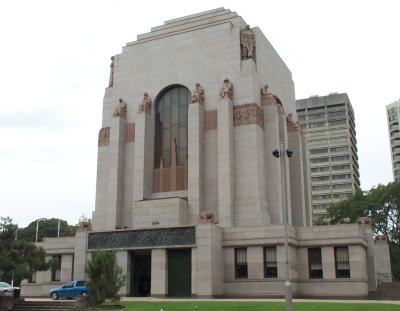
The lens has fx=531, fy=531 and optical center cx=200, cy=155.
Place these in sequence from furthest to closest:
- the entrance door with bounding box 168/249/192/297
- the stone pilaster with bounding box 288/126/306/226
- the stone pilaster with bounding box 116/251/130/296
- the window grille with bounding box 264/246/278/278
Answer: the stone pilaster with bounding box 288/126/306/226 → the stone pilaster with bounding box 116/251/130/296 → the entrance door with bounding box 168/249/192/297 → the window grille with bounding box 264/246/278/278

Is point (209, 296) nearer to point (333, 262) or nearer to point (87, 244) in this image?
point (333, 262)

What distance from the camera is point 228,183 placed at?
49.4 metres

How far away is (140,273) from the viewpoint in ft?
151

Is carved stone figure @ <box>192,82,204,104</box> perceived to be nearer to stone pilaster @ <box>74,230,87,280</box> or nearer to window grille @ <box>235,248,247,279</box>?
window grille @ <box>235,248,247,279</box>

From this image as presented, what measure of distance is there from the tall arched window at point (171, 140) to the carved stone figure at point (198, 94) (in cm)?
237

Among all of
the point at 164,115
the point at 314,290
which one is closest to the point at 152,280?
the point at 314,290

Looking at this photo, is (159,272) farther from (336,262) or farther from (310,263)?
(336,262)

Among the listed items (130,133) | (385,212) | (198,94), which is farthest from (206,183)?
(385,212)

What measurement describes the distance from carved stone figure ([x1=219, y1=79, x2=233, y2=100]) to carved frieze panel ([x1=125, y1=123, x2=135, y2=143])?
10809 mm

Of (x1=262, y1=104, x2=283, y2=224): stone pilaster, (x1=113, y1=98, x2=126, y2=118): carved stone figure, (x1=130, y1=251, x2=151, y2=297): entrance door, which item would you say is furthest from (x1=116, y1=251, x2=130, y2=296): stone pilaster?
(x1=113, y1=98, x2=126, y2=118): carved stone figure

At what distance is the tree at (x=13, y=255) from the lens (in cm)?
3728

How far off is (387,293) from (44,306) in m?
26.9

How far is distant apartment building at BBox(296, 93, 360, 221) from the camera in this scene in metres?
136

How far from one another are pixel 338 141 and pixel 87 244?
351ft
